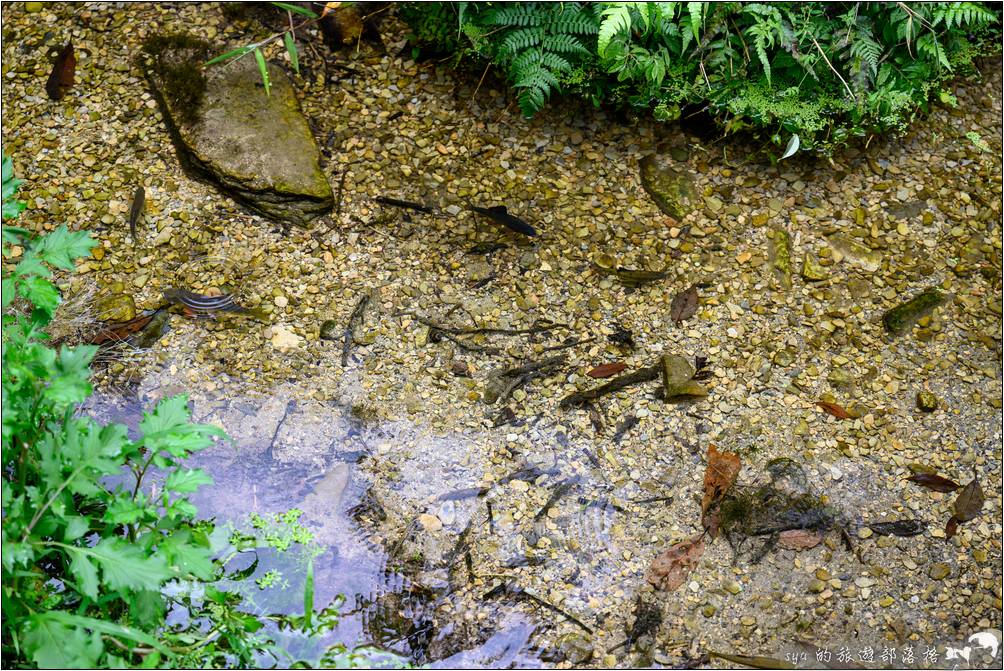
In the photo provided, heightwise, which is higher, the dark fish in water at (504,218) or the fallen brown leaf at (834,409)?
the dark fish in water at (504,218)

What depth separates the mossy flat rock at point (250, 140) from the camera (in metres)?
3.69

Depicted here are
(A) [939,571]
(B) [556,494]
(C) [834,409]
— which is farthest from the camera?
(C) [834,409]

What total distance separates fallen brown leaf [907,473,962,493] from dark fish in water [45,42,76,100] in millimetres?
3994

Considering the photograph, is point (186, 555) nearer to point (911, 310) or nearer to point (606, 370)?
point (606, 370)

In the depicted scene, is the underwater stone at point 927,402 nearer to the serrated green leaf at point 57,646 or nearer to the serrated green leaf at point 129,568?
the serrated green leaf at point 129,568

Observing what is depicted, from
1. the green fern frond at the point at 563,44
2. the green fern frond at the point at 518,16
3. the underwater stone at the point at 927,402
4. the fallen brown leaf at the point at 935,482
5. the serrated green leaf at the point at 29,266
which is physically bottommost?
the fallen brown leaf at the point at 935,482

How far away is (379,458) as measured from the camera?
312cm

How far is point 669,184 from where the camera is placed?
151 inches

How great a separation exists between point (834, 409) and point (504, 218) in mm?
1572

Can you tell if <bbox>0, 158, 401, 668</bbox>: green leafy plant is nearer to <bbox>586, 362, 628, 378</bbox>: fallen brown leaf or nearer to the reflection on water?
the reflection on water

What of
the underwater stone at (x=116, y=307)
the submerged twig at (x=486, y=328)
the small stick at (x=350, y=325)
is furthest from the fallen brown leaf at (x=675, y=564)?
the underwater stone at (x=116, y=307)

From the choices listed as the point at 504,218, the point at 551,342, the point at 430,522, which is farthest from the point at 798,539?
the point at 504,218

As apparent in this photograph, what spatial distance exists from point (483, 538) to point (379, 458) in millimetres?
490

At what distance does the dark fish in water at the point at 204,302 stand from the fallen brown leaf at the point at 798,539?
7.11 feet
